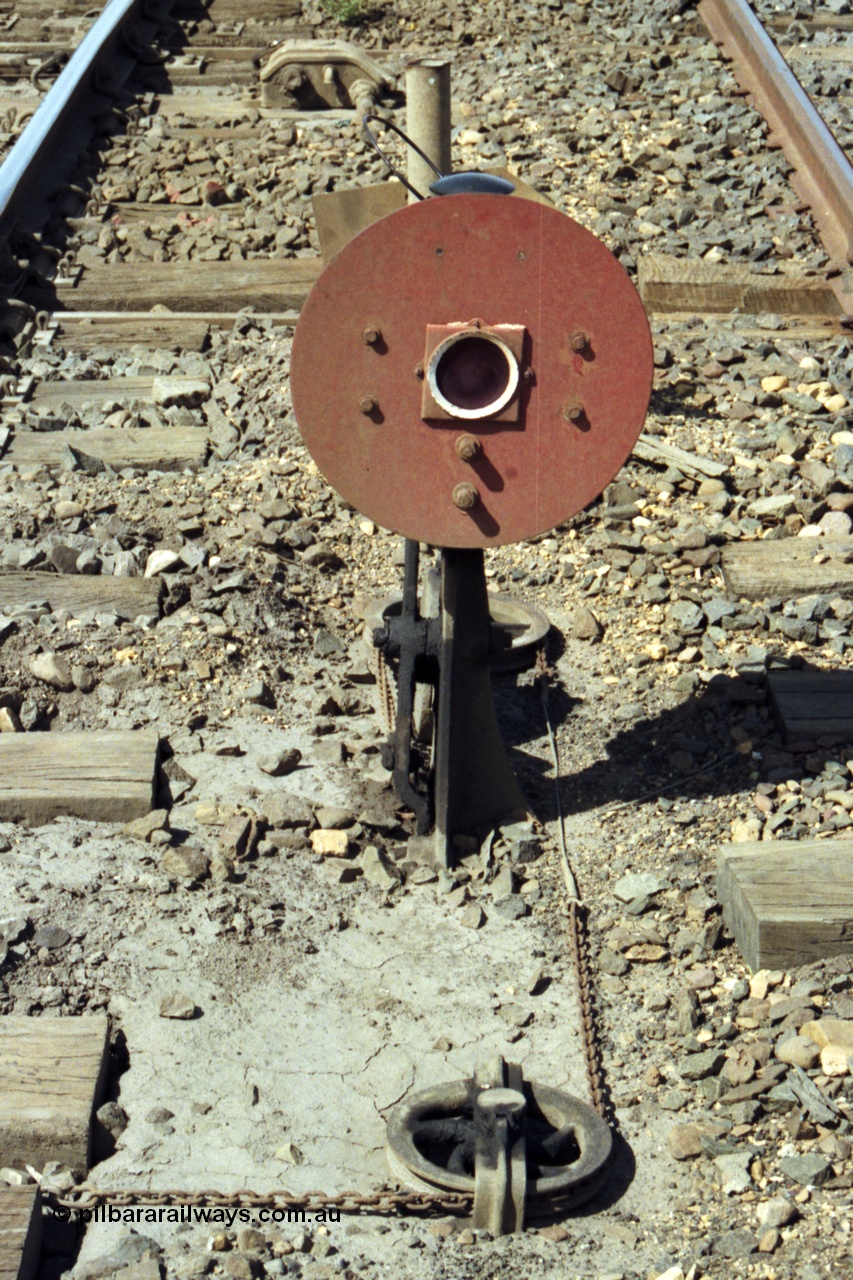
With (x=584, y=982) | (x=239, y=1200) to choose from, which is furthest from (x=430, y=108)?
(x=239, y=1200)

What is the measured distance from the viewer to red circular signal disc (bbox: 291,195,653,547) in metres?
3.21

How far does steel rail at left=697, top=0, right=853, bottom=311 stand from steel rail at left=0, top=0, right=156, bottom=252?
10.6ft

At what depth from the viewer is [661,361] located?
17.8ft

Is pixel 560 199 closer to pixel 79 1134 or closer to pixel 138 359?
pixel 138 359

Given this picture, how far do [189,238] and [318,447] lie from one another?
3.46 metres

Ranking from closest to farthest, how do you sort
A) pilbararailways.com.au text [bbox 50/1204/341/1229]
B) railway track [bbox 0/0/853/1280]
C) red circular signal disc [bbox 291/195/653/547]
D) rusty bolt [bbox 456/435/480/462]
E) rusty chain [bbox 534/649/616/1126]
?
1. pilbararailways.com.au text [bbox 50/1204/341/1229]
2. railway track [bbox 0/0/853/1280]
3. rusty chain [bbox 534/649/616/1126]
4. red circular signal disc [bbox 291/195/653/547]
5. rusty bolt [bbox 456/435/480/462]

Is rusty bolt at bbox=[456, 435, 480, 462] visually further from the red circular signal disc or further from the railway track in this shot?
the railway track

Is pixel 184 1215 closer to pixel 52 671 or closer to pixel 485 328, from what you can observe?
pixel 52 671

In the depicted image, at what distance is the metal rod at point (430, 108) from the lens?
4410 millimetres

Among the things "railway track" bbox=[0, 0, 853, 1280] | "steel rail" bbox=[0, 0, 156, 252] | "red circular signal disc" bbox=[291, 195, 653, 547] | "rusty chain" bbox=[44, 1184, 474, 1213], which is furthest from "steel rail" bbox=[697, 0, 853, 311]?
"rusty chain" bbox=[44, 1184, 474, 1213]

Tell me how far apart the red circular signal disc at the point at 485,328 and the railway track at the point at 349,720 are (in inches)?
35.8

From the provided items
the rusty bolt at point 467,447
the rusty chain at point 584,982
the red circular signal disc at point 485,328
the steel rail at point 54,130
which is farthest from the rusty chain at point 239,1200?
the steel rail at point 54,130

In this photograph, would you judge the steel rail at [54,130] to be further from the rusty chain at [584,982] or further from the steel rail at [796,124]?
the rusty chain at [584,982]

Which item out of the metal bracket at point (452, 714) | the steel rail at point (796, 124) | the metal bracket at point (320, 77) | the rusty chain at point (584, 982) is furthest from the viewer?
the metal bracket at point (320, 77)
